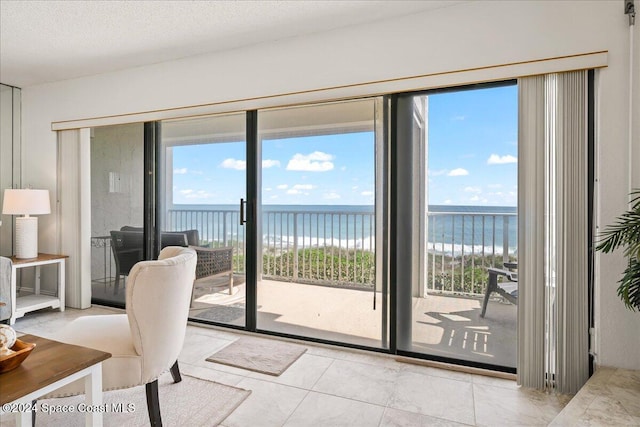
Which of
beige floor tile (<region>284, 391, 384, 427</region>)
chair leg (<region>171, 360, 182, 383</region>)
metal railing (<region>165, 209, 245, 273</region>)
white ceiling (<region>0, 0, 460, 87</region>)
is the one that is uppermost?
white ceiling (<region>0, 0, 460, 87</region>)

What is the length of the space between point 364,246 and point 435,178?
29.1 inches

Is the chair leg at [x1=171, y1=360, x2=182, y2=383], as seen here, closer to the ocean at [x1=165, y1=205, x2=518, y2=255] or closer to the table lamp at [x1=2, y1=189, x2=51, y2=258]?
the ocean at [x1=165, y1=205, x2=518, y2=255]

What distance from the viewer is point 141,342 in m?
1.69

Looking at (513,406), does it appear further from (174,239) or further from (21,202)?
(21,202)

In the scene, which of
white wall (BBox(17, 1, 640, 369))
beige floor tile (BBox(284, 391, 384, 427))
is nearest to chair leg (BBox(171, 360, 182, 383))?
beige floor tile (BBox(284, 391, 384, 427))

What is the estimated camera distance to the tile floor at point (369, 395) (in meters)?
1.91

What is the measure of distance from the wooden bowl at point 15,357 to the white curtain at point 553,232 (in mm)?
2515

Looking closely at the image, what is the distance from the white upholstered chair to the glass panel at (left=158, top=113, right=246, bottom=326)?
1.33 m

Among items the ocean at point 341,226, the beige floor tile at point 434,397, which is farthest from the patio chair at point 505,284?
the beige floor tile at point 434,397

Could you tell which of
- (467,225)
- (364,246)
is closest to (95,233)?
(364,246)

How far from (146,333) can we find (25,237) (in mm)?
2984

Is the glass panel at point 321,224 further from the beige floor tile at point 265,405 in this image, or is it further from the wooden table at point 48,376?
the wooden table at point 48,376

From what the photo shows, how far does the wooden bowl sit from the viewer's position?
1.19 meters

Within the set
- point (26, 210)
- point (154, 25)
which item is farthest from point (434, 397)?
point (26, 210)
